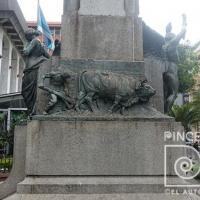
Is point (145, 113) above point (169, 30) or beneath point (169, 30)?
beneath

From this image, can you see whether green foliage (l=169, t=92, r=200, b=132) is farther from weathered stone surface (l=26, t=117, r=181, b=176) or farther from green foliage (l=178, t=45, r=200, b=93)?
weathered stone surface (l=26, t=117, r=181, b=176)

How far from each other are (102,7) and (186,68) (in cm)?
2370

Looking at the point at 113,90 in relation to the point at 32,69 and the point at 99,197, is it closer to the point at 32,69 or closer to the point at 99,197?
the point at 99,197

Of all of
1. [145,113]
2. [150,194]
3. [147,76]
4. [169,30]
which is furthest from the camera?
[169,30]

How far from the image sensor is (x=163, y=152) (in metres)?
6.49

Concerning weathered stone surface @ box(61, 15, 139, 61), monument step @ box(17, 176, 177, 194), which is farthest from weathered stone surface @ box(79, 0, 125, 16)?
monument step @ box(17, 176, 177, 194)

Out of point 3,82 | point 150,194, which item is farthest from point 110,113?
point 3,82

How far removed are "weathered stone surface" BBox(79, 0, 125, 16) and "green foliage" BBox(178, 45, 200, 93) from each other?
2186cm

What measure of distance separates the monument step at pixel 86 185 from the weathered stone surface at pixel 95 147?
0.42 feet

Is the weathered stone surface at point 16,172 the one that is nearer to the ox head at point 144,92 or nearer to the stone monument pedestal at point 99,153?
the stone monument pedestal at point 99,153

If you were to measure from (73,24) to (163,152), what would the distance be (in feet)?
11.0

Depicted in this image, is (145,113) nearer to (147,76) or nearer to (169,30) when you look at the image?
(147,76)

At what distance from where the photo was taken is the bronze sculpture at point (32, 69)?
7922 millimetres

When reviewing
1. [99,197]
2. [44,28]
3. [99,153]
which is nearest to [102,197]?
[99,197]
